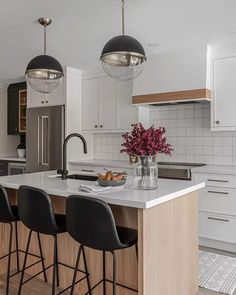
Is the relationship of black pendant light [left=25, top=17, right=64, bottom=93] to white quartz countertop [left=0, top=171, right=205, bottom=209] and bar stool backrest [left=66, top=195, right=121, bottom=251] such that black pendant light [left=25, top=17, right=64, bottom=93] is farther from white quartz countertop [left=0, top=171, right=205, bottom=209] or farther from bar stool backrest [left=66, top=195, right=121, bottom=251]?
bar stool backrest [left=66, top=195, right=121, bottom=251]

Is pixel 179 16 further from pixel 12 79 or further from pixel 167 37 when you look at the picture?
pixel 12 79

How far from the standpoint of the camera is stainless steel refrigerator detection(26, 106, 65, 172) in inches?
177

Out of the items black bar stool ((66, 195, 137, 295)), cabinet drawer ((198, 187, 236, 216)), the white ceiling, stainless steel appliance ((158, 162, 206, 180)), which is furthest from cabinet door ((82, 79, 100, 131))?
black bar stool ((66, 195, 137, 295))

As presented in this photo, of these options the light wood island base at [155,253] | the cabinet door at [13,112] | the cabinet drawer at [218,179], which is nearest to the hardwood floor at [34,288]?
the light wood island base at [155,253]

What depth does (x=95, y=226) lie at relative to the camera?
1.71 metres

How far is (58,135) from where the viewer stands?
450 cm

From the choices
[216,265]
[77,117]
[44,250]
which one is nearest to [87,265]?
[44,250]

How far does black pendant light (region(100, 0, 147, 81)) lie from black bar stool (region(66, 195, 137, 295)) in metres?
1.08

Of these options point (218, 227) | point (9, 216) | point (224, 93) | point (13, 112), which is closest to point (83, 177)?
point (9, 216)

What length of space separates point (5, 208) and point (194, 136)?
269cm

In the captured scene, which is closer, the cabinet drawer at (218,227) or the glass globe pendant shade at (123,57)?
the glass globe pendant shade at (123,57)

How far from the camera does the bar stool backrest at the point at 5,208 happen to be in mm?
2283

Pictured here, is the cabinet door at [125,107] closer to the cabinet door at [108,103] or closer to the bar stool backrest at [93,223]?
the cabinet door at [108,103]

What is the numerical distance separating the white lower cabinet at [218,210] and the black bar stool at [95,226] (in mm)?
1756
